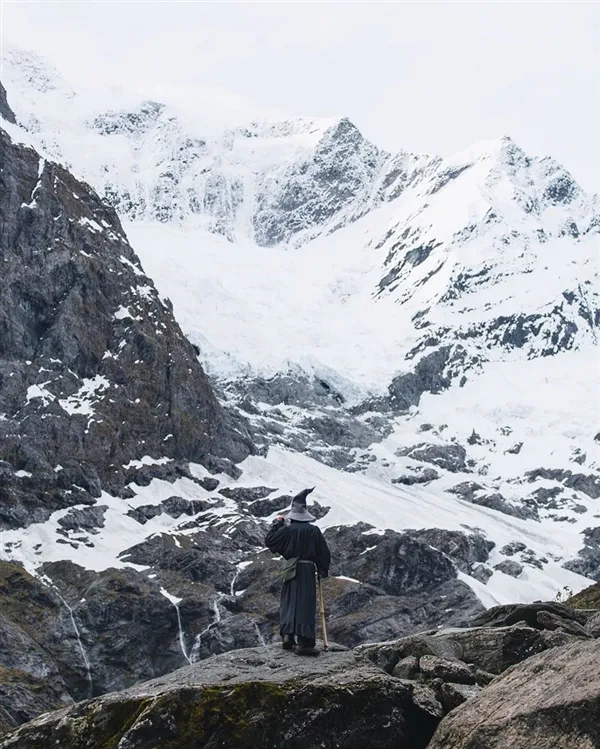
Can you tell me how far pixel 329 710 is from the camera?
16672 mm

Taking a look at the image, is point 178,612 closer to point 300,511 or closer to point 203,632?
point 203,632

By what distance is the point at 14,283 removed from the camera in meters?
199

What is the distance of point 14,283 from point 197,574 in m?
66.6

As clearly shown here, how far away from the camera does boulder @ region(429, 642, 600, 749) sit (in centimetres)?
1380

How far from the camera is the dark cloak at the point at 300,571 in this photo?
67.5 ft

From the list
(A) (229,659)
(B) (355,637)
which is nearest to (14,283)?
(B) (355,637)

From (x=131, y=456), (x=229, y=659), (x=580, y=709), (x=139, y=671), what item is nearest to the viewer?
(x=580, y=709)

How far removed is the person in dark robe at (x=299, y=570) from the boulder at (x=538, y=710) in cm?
464

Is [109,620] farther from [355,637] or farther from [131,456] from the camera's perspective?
[131,456]

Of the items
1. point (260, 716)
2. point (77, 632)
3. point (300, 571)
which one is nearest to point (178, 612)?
point (77, 632)

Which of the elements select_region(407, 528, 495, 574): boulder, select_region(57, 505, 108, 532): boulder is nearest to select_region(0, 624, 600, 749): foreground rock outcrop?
select_region(57, 505, 108, 532): boulder

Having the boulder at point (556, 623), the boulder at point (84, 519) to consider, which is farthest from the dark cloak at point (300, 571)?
the boulder at point (84, 519)

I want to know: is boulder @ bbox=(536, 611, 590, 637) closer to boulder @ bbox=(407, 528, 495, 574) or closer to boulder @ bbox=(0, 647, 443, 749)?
boulder @ bbox=(0, 647, 443, 749)

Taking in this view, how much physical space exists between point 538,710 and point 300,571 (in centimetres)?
741
